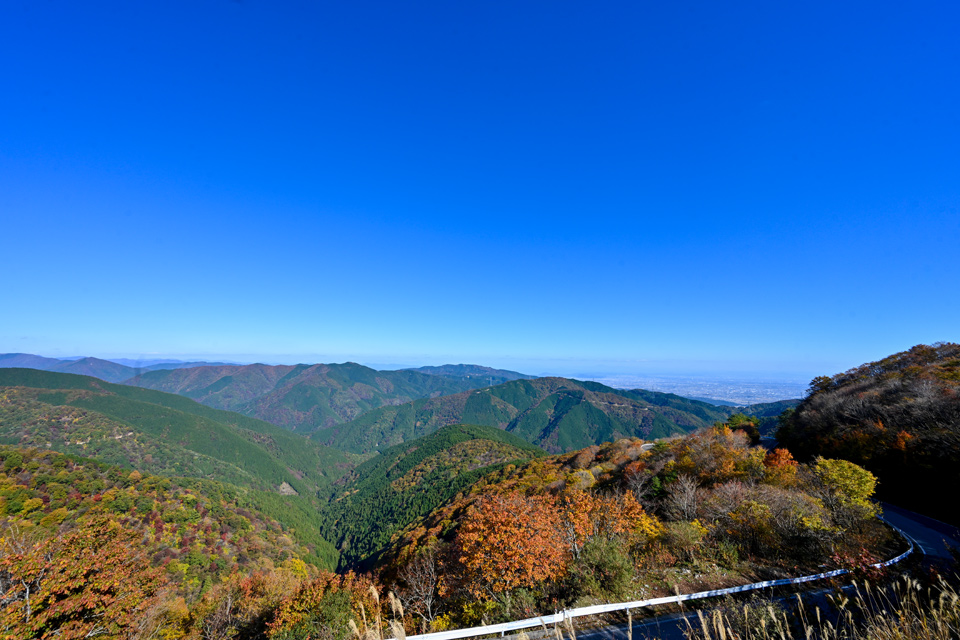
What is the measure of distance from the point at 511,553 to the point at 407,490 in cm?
16003

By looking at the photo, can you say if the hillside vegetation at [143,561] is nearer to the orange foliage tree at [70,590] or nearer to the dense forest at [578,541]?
the orange foliage tree at [70,590]

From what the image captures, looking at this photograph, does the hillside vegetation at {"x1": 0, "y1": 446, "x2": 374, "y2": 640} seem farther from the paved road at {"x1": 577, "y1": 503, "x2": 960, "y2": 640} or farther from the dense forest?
the paved road at {"x1": 577, "y1": 503, "x2": 960, "y2": 640}

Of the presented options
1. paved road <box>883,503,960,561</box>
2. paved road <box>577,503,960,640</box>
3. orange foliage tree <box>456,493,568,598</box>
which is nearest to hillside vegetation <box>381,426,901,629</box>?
orange foliage tree <box>456,493,568,598</box>

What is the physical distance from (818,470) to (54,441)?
215 m

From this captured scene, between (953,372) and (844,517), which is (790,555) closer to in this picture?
(844,517)

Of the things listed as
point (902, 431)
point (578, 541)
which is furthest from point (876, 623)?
point (902, 431)

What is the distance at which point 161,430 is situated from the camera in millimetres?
189000

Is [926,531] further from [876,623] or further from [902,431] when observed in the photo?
[876,623]

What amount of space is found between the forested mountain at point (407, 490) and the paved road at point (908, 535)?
109796mm

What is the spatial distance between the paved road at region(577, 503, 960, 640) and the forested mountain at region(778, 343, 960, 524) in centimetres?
195

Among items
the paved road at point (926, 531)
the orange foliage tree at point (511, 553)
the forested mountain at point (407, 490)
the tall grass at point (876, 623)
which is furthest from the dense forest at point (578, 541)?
the forested mountain at point (407, 490)

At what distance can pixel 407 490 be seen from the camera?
6078 inches

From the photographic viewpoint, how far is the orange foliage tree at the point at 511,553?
12.9 metres

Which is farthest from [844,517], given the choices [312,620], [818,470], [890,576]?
[312,620]
